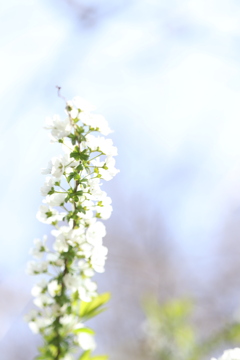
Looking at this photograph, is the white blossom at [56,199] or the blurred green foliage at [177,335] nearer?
the white blossom at [56,199]

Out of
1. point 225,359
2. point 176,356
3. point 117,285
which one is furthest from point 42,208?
point 117,285

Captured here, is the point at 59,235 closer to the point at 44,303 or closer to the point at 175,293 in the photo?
the point at 44,303

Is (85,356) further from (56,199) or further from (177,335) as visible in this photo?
(177,335)

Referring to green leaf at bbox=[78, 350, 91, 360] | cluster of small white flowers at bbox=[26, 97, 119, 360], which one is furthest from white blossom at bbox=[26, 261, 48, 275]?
green leaf at bbox=[78, 350, 91, 360]

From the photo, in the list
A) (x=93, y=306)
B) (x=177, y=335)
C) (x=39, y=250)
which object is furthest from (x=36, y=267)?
(x=177, y=335)

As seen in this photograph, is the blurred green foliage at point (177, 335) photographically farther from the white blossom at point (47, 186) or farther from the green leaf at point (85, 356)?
the white blossom at point (47, 186)

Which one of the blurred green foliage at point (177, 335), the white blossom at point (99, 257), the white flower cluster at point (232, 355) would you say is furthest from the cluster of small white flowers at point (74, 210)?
the blurred green foliage at point (177, 335)
